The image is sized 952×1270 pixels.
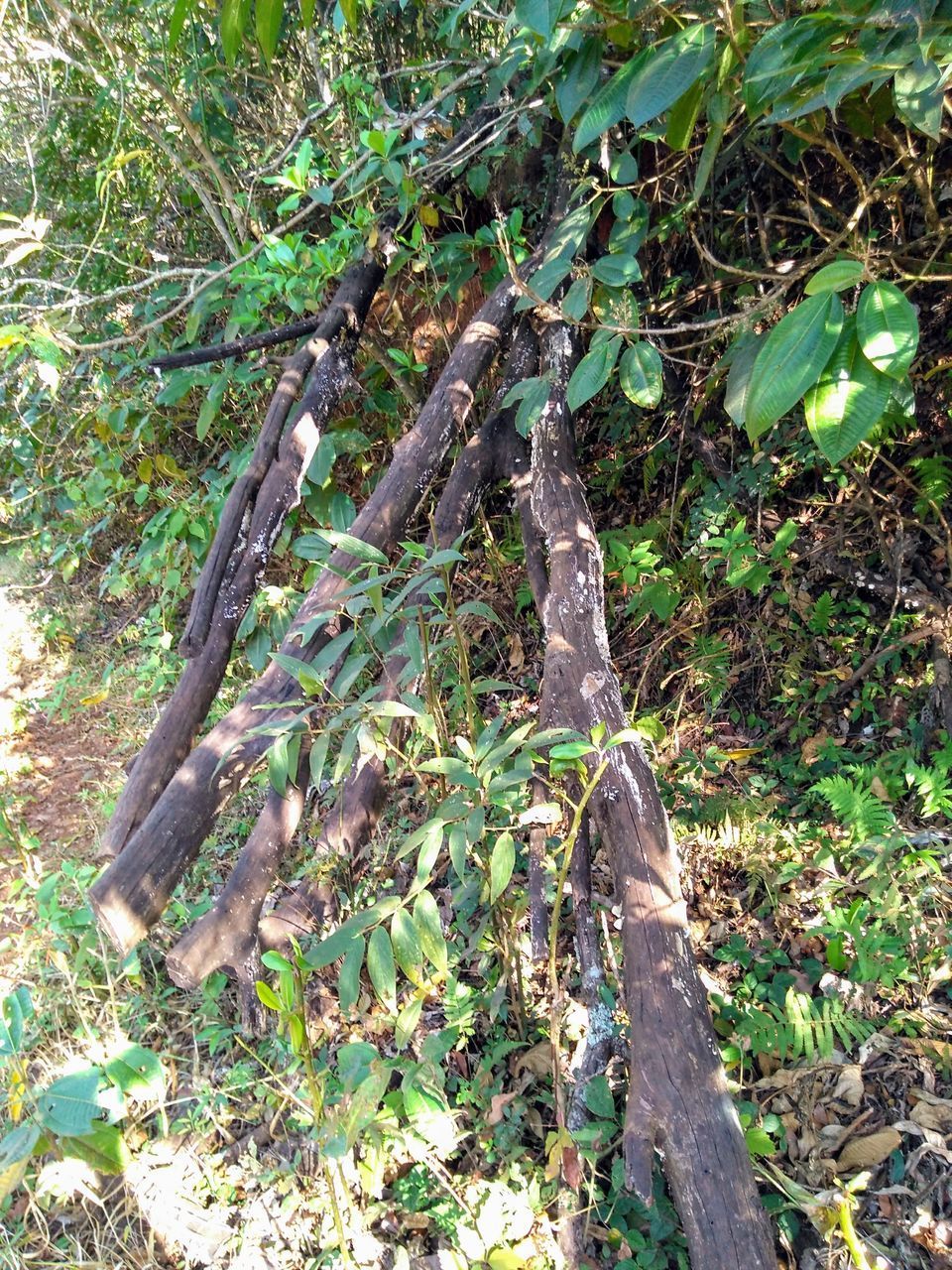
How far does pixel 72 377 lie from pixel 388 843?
321 centimetres

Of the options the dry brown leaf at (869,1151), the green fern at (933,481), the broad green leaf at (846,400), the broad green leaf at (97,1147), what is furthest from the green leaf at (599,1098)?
the green fern at (933,481)

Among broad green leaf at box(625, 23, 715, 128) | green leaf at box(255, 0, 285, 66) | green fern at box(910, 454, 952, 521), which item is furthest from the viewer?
green fern at box(910, 454, 952, 521)

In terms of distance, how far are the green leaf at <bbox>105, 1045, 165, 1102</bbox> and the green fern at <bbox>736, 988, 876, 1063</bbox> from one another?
4.01 feet

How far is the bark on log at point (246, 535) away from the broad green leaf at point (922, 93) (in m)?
1.79

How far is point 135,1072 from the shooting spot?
45.3 inches

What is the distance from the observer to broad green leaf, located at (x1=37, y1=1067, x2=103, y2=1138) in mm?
1038

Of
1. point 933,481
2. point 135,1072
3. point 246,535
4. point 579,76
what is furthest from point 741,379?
point 135,1072

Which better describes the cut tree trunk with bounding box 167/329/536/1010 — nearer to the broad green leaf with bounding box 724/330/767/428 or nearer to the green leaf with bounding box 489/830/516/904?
the green leaf with bounding box 489/830/516/904

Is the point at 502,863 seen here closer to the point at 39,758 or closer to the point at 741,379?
the point at 741,379

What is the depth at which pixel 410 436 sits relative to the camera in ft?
7.51

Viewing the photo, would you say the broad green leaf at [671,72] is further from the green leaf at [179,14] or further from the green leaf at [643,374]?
the green leaf at [179,14]

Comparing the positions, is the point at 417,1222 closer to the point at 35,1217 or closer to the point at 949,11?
the point at 35,1217

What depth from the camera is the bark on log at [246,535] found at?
201cm

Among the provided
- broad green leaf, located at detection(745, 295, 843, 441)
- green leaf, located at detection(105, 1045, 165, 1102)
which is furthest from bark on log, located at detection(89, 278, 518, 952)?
broad green leaf, located at detection(745, 295, 843, 441)
